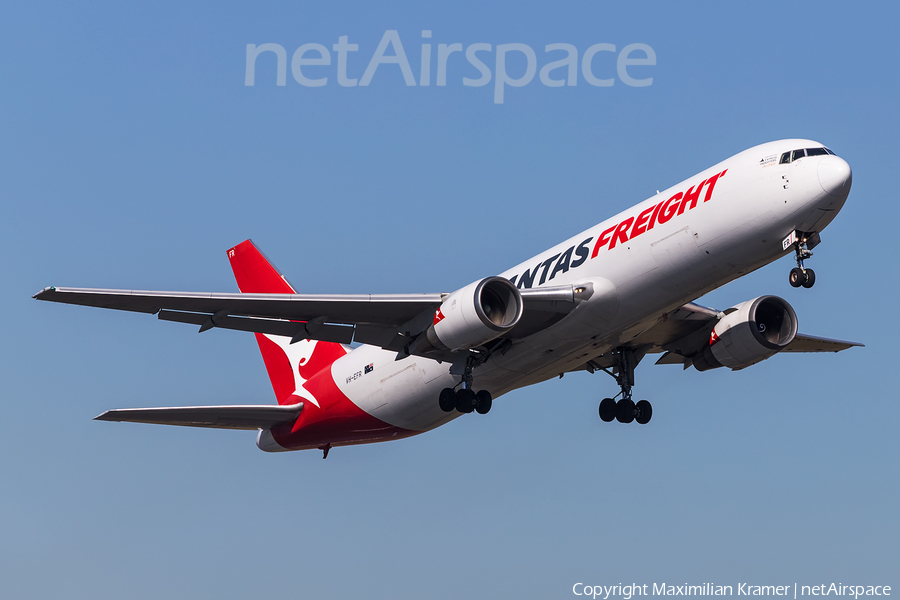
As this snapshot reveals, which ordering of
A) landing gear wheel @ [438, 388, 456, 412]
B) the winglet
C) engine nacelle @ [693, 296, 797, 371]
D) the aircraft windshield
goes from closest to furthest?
the aircraft windshield, landing gear wheel @ [438, 388, 456, 412], engine nacelle @ [693, 296, 797, 371], the winglet

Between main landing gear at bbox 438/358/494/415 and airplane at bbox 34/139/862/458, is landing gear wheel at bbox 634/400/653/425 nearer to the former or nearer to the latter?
airplane at bbox 34/139/862/458

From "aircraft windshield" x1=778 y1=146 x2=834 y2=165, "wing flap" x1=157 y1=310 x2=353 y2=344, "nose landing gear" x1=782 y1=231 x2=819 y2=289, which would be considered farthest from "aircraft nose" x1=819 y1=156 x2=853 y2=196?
"wing flap" x1=157 y1=310 x2=353 y2=344

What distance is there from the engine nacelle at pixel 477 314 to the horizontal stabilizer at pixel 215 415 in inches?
323

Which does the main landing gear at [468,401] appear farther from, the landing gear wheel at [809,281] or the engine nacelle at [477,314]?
the landing gear wheel at [809,281]

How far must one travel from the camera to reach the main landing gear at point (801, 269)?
23.0m

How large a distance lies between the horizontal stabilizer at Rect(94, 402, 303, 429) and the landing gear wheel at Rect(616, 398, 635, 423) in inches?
380

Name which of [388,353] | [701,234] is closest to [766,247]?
[701,234]

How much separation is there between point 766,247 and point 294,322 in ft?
39.7

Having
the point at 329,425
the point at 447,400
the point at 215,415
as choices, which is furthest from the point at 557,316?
the point at 215,415

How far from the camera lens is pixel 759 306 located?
29.2 meters

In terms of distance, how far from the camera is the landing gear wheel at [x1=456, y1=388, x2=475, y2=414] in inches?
1091

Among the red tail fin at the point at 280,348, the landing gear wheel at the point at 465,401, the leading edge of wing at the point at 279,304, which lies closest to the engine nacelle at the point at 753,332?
the landing gear wheel at the point at 465,401

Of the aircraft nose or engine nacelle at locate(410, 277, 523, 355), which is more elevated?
the aircraft nose

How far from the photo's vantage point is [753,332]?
29156 mm
